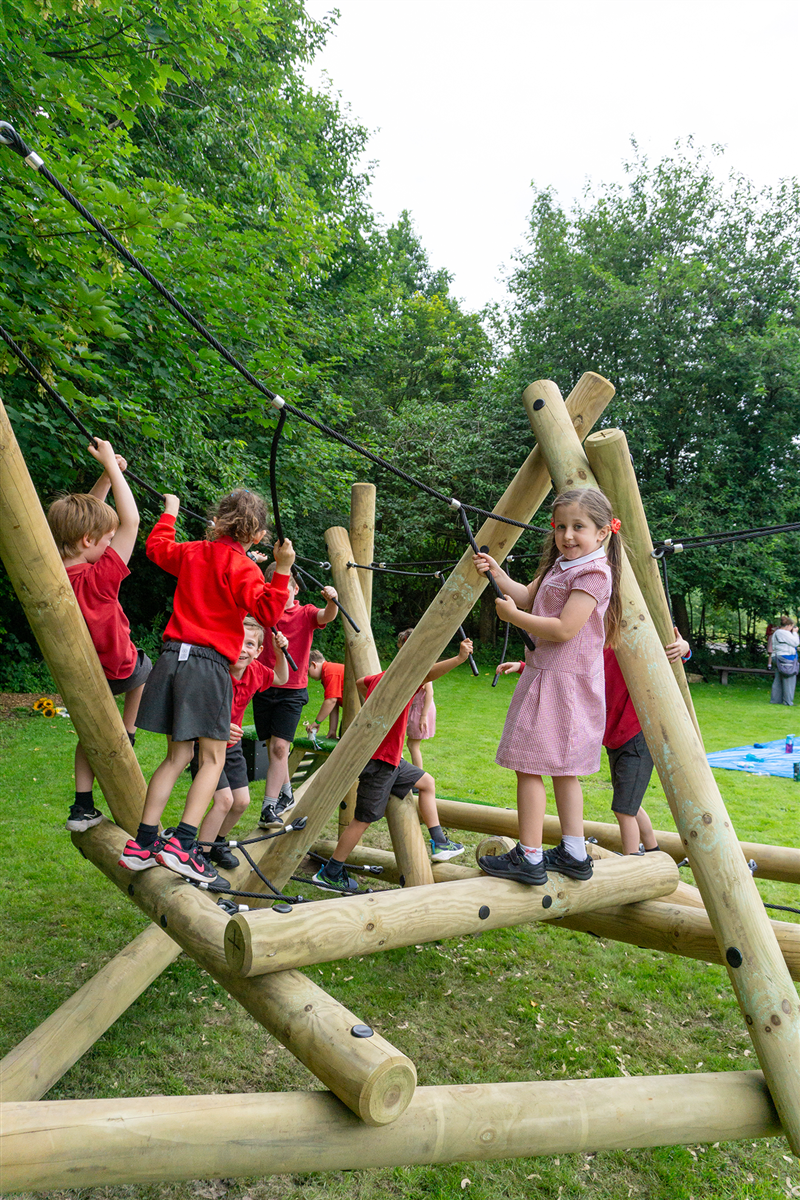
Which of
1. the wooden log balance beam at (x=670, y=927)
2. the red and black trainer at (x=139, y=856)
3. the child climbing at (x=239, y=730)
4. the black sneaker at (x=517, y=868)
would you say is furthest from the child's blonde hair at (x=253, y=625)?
the wooden log balance beam at (x=670, y=927)

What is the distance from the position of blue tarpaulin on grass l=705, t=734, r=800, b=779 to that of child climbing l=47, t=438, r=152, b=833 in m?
7.74

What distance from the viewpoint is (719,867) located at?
2240 millimetres

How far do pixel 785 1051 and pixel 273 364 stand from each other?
9329mm

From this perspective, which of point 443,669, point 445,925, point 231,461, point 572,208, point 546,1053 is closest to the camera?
point 445,925

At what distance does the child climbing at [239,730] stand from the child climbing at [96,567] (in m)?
0.65

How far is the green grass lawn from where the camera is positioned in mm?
2713

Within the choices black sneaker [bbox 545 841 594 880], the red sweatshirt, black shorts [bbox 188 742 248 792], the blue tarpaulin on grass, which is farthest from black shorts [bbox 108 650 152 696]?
the blue tarpaulin on grass

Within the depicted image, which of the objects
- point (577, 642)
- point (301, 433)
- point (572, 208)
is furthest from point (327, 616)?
point (572, 208)

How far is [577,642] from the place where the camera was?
2.63 m

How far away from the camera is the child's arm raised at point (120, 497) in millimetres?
2901

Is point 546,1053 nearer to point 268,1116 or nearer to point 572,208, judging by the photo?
point 268,1116

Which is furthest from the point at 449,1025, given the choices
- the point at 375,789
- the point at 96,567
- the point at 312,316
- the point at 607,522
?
the point at 312,316

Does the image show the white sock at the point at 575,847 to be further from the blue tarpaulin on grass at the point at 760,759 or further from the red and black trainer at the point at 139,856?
the blue tarpaulin on grass at the point at 760,759

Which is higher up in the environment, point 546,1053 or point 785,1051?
point 785,1051
